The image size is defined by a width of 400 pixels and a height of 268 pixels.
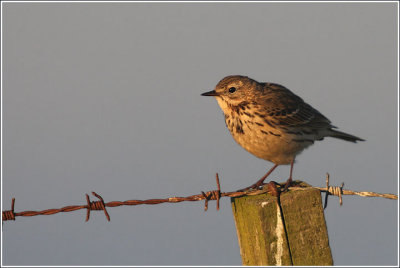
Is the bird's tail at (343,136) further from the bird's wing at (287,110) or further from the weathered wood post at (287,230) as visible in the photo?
the weathered wood post at (287,230)

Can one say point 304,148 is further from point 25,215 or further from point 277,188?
point 25,215

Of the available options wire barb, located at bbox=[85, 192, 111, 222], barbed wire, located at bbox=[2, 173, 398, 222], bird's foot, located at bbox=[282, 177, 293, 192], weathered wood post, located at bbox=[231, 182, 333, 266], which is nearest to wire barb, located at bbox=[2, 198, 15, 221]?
barbed wire, located at bbox=[2, 173, 398, 222]

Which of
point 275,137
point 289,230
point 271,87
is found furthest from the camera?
point 271,87

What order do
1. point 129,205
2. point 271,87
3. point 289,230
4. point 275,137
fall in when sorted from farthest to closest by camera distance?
point 271,87
point 275,137
point 129,205
point 289,230

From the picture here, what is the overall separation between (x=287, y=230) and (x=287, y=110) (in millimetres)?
3422

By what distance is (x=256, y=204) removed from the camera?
4.46 m

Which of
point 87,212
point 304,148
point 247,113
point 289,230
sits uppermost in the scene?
point 247,113

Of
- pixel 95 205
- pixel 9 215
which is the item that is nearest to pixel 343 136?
pixel 95 205

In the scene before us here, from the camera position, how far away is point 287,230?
14.5 ft

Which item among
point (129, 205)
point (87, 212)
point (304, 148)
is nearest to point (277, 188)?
point (129, 205)

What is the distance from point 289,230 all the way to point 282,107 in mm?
3372

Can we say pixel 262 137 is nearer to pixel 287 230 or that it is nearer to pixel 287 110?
pixel 287 110

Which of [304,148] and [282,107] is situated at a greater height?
[282,107]

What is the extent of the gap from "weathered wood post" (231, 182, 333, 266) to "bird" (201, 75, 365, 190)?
2295 mm
